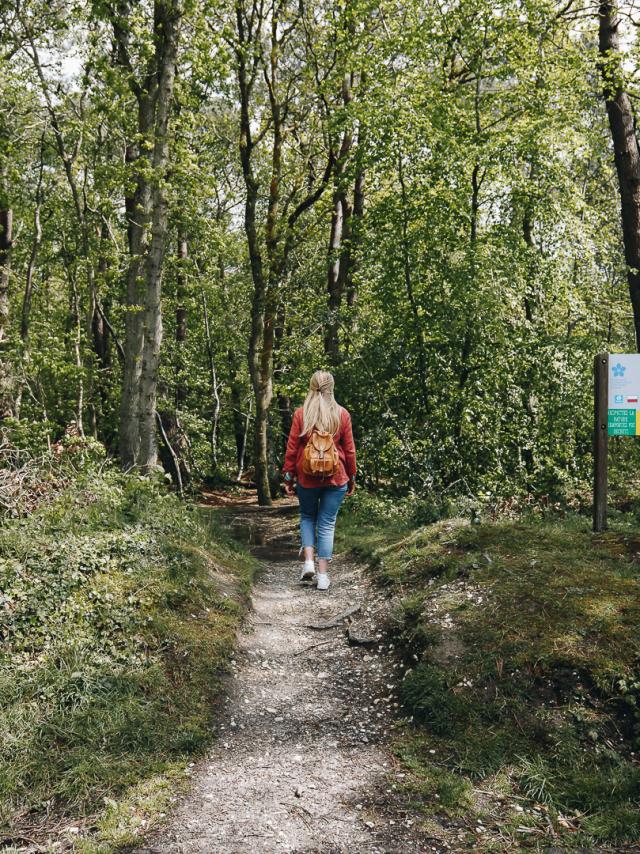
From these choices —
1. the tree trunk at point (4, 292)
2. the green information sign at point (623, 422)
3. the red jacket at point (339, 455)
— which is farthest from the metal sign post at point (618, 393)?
the tree trunk at point (4, 292)

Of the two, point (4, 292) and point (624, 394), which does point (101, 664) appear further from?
point (4, 292)

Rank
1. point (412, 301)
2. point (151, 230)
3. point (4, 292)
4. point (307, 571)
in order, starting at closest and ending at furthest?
point (307, 571) < point (151, 230) < point (412, 301) < point (4, 292)

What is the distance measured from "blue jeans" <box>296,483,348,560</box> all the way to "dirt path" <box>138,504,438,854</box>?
0.72 m

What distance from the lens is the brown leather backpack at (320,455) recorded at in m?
7.07

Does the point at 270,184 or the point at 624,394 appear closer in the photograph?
the point at 624,394

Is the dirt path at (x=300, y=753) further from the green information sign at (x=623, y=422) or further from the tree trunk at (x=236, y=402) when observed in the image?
the tree trunk at (x=236, y=402)

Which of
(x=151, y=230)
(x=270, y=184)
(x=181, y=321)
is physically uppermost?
(x=270, y=184)

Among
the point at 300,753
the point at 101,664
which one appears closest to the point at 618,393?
the point at 300,753

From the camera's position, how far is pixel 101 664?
4.71 metres

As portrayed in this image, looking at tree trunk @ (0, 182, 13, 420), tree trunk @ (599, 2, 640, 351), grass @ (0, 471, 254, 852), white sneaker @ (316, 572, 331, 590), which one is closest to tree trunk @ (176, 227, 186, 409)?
tree trunk @ (0, 182, 13, 420)

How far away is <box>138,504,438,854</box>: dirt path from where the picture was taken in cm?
332

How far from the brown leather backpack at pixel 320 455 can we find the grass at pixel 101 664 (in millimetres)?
1596

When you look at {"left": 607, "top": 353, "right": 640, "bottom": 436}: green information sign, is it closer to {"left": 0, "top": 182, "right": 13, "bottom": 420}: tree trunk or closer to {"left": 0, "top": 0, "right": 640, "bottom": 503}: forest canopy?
{"left": 0, "top": 0, "right": 640, "bottom": 503}: forest canopy

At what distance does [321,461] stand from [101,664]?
3.15m
